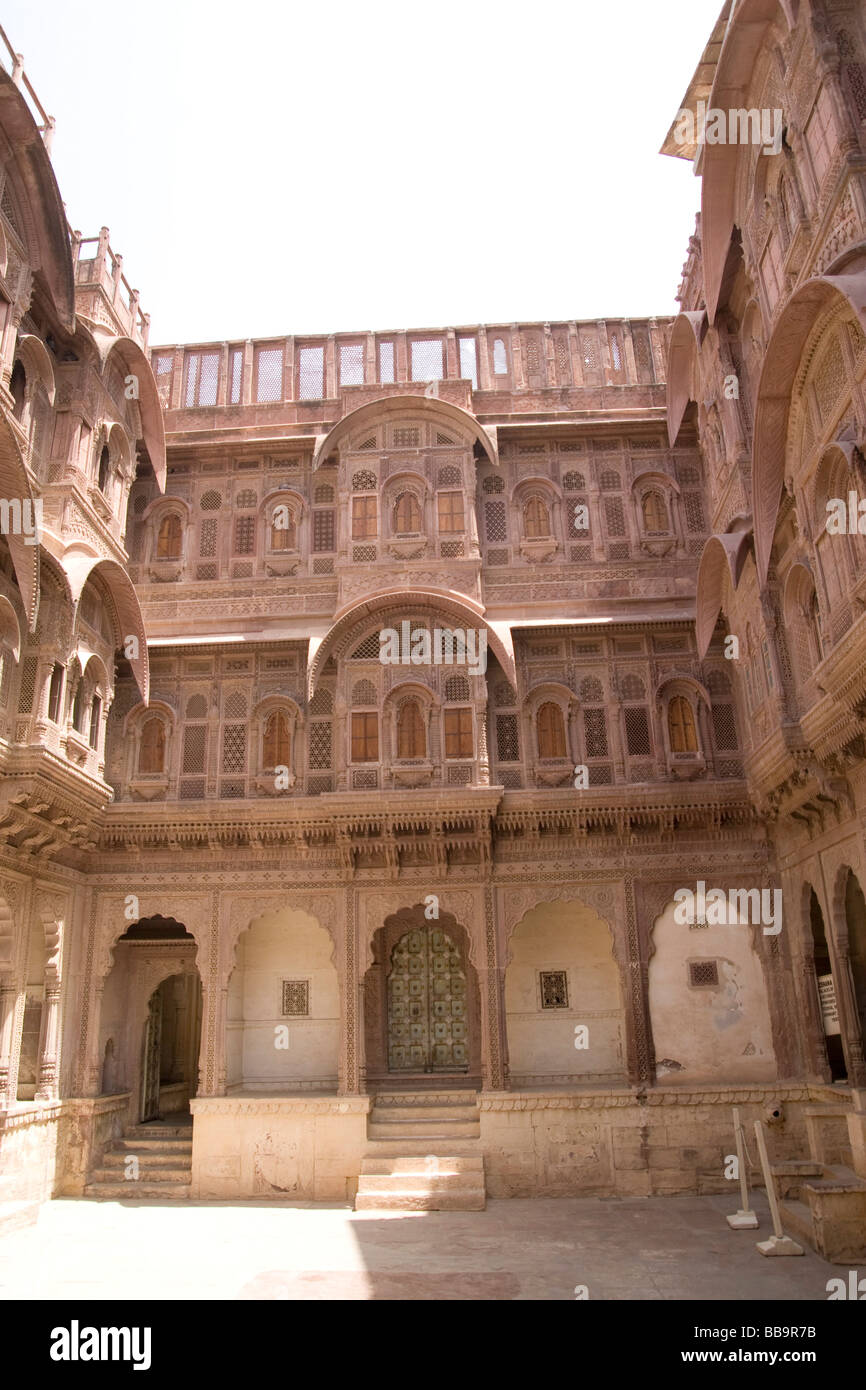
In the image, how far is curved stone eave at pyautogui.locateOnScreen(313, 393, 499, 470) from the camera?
51.4 feet

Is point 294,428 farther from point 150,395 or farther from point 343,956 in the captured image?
point 343,956

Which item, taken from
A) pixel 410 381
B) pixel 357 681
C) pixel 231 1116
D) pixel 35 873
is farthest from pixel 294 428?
pixel 231 1116

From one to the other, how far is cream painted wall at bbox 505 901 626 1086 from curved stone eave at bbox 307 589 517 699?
3.86 m

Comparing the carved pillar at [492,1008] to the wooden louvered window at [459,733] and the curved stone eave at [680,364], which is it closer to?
the wooden louvered window at [459,733]

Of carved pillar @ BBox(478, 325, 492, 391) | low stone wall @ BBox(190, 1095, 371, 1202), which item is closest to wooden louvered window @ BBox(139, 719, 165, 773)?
low stone wall @ BBox(190, 1095, 371, 1202)

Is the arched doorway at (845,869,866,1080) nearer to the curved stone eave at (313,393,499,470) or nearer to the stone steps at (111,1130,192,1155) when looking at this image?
the curved stone eave at (313,393,499,470)

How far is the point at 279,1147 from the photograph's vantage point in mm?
13180

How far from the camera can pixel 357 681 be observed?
1470cm

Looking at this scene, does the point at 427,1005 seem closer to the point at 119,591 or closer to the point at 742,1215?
the point at 742,1215

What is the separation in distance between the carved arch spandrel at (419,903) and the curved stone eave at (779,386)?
5974 mm

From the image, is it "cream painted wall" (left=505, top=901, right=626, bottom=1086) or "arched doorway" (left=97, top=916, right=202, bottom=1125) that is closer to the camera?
"cream painted wall" (left=505, top=901, right=626, bottom=1086)

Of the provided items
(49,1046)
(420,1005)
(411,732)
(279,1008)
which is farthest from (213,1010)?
(411,732)

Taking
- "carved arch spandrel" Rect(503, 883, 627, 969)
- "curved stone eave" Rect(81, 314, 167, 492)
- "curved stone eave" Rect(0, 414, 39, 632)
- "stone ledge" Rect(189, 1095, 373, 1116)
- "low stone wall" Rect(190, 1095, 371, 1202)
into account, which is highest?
"curved stone eave" Rect(81, 314, 167, 492)

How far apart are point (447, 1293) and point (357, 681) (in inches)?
328
